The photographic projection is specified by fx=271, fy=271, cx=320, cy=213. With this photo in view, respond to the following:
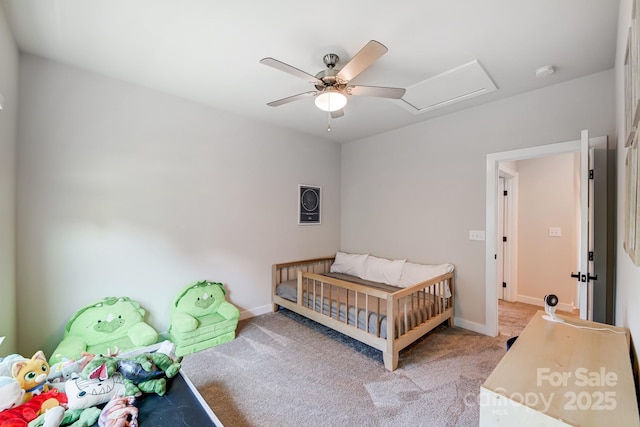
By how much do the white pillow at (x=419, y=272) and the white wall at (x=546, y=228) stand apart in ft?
6.08

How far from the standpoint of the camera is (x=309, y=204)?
404cm

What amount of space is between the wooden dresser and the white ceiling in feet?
6.06

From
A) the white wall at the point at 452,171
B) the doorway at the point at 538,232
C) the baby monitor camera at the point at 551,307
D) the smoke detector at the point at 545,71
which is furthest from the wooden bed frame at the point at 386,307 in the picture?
the smoke detector at the point at 545,71

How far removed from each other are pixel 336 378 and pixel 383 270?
1662 millimetres

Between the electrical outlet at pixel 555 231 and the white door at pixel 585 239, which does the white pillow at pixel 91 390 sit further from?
the electrical outlet at pixel 555 231

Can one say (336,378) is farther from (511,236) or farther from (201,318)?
(511,236)

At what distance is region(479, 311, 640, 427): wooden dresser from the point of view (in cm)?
84

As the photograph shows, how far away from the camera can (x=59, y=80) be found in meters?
2.24

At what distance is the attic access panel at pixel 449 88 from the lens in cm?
227

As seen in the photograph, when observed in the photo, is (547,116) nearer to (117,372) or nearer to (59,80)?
(117,372)

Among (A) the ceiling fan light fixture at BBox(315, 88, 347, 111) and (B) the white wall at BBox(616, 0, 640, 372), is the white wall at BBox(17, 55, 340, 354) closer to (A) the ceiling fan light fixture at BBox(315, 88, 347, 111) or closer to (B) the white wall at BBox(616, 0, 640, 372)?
(A) the ceiling fan light fixture at BBox(315, 88, 347, 111)

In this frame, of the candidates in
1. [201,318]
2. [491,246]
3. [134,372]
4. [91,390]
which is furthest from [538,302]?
[91,390]

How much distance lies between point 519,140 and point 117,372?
3.75 meters

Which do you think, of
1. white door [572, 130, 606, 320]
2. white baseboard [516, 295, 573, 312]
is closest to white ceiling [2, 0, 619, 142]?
white door [572, 130, 606, 320]
